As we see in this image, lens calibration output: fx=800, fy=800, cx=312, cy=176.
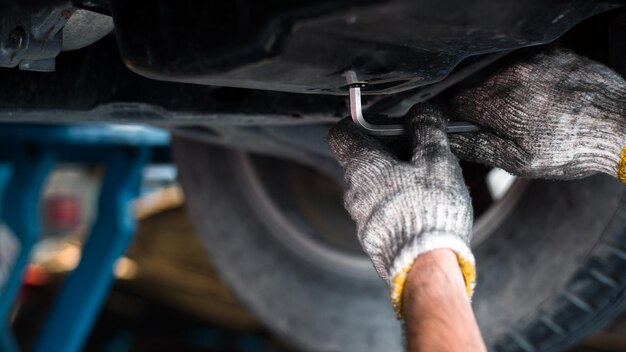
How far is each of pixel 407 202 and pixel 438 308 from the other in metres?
0.10

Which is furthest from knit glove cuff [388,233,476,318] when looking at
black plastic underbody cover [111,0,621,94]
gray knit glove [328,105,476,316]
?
black plastic underbody cover [111,0,621,94]

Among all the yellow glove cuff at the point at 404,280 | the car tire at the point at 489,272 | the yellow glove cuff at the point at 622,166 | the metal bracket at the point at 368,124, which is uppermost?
the yellow glove cuff at the point at 622,166

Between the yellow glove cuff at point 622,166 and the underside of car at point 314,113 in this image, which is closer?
the underside of car at point 314,113

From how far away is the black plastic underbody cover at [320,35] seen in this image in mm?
626

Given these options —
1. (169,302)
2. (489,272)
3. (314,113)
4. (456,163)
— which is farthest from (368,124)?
(169,302)

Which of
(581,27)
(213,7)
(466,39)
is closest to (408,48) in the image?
(466,39)

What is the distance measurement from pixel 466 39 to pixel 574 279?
60 centimetres

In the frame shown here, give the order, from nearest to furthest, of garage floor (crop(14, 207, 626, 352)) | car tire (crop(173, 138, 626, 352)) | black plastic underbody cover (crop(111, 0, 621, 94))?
black plastic underbody cover (crop(111, 0, 621, 94)), car tire (crop(173, 138, 626, 352)), garage floor (crop(14, 207, 626, 352))

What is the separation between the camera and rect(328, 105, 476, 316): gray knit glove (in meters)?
0.69

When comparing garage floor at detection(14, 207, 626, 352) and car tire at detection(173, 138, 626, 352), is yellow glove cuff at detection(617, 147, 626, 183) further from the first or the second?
garage floor at detection(14, 207, 626, 352)

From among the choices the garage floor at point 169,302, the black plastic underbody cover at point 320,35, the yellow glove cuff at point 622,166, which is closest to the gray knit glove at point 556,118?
the yellow glove cuff at point 622,166

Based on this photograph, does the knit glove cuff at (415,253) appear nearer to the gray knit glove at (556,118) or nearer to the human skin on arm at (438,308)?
the human skin on arm at (438,308)

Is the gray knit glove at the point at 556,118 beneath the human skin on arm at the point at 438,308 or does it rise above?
above

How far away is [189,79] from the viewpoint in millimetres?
711
